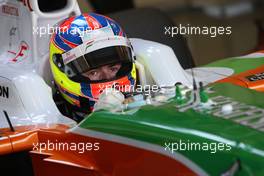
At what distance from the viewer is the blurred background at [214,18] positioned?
26.1 ft

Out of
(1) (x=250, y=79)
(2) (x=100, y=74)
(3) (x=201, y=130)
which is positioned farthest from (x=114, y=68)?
(3) (x=201, y=130)

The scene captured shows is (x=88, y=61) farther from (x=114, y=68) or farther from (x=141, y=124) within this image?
(x=141, y=124)

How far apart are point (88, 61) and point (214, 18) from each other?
16.8ft

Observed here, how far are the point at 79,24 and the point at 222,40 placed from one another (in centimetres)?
447

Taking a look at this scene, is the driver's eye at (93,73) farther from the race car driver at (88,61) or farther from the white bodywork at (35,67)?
the white bodywork at (35,67)

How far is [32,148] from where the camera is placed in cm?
344

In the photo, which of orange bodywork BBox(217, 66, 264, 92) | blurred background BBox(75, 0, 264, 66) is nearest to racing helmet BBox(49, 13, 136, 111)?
orange bodywork BBox(217, 66, 264, 92)

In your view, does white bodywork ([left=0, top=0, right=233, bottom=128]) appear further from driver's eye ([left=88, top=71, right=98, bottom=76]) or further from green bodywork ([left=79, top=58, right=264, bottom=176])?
green bodywork ([left=79, top=58, right=264, bottom=176])

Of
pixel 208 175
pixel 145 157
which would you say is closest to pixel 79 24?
pixel 145 157

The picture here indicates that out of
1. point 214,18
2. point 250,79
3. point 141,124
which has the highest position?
point 141,124

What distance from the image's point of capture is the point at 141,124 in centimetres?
303

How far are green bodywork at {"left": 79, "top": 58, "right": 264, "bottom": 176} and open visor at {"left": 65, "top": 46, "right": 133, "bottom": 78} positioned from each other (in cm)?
54

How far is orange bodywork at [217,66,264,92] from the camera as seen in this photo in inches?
154

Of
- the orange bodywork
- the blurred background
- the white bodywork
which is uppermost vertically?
the white bodywork
